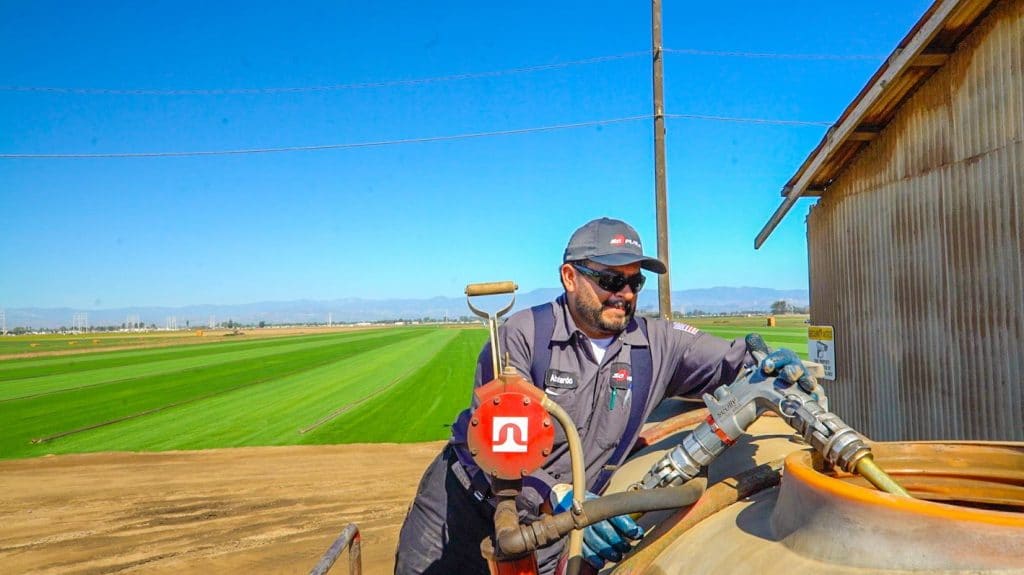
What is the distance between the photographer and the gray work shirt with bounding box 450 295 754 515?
2938 mm

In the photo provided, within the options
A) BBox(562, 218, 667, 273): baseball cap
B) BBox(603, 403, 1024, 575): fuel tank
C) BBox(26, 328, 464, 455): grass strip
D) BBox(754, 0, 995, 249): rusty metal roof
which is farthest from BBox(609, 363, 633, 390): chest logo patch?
BBox(26, 328, 464, 455): grass strip

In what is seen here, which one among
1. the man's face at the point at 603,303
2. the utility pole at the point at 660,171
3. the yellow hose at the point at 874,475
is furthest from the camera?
the utility pole at the point at 660,171

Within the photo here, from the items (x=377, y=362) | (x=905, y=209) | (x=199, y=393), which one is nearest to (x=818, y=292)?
(x=905, y=209)

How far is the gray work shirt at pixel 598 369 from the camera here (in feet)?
9.64

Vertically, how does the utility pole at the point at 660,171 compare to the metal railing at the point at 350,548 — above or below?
above

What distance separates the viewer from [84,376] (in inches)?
1190

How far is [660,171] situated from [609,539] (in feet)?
31.7

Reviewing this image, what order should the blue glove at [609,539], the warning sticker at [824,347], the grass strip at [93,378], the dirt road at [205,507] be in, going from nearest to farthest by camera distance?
the blue glove at [609,539]
the dirt road at [205,507]
the warning sticker at [824,347]
the grass strip at [93,378]

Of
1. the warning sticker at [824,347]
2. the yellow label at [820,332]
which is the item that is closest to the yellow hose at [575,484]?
the warning sticker at [824,347]

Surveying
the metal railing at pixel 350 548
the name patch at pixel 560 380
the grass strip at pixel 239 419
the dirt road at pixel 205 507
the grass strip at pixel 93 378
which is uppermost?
the name patch at pixel 560 380

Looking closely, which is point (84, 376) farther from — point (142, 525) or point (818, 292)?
point (818, 292)

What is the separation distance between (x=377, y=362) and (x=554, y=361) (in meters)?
34.2

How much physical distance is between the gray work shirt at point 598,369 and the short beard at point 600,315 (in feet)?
0.20

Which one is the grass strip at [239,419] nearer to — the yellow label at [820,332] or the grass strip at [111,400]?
the grass strip at [111,400]
